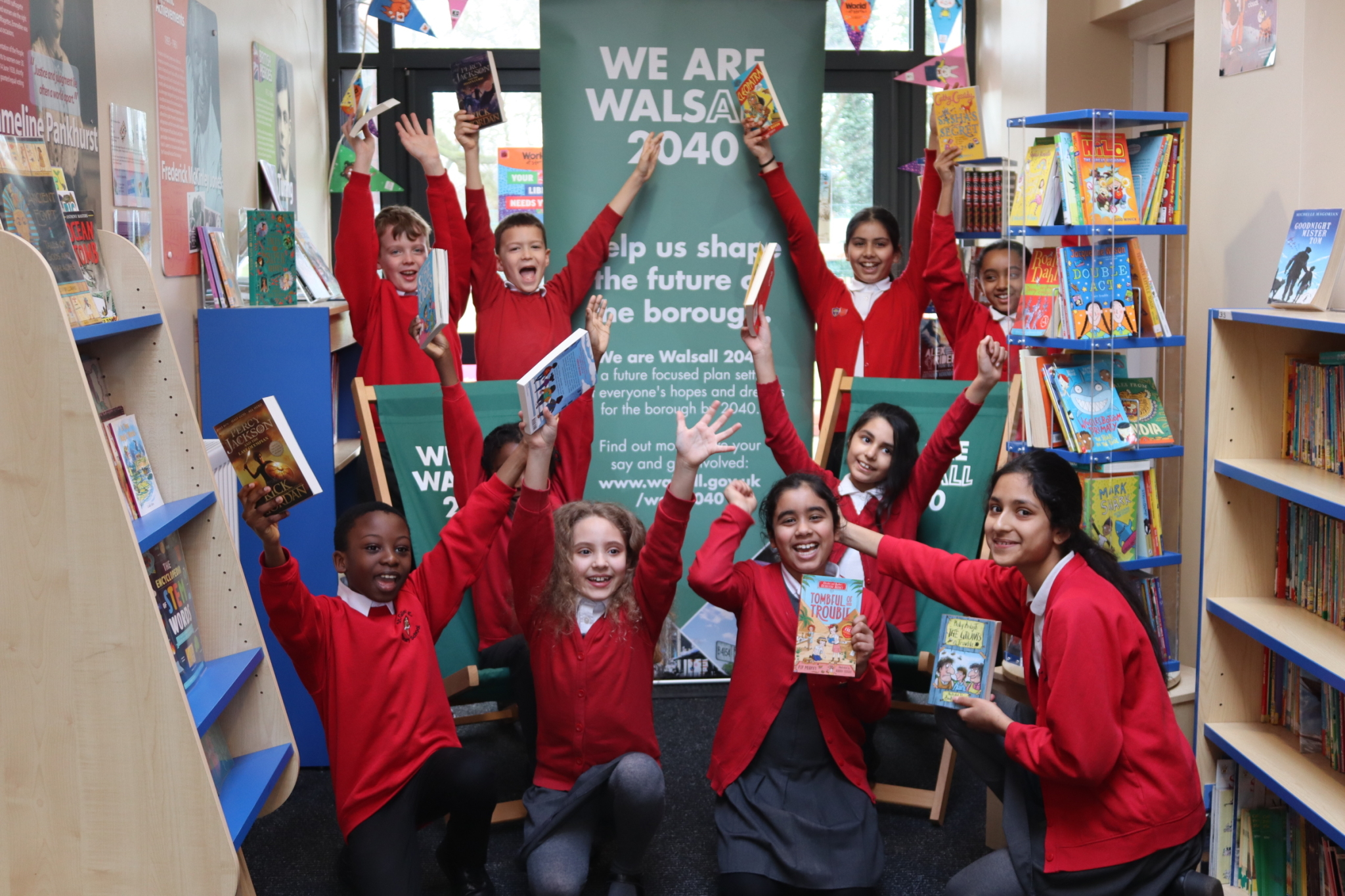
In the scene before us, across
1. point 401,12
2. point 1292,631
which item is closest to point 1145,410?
point 1292,631

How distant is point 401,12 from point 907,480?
2933 millimetres

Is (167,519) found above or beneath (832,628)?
above

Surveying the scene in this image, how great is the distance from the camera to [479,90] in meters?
3.42

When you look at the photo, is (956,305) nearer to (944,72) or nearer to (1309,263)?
(1309,263)

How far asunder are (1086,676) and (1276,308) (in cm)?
114

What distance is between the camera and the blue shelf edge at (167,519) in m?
2.03

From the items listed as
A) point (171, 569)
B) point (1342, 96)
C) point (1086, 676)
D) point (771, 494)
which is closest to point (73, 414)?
point (171, 569)

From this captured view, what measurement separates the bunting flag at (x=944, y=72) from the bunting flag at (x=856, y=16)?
400mm

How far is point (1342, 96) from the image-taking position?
111 inches

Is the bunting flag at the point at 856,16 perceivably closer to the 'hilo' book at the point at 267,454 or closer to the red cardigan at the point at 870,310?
the red cardigan at the point at 870,310

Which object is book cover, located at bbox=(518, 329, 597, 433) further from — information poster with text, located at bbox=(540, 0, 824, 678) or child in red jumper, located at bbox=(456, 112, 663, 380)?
information poster with text, located at bbox=(540, 0, 824, 678)

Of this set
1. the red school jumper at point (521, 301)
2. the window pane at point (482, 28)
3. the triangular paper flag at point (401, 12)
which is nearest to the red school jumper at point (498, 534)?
the red school jumper at point (521, 301)

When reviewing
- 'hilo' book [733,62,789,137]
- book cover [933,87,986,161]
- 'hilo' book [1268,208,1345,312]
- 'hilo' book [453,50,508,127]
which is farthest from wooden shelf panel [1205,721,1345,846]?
'hilo' book [453,50,508,127]

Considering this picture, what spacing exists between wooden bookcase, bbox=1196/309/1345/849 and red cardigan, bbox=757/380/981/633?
604mm
